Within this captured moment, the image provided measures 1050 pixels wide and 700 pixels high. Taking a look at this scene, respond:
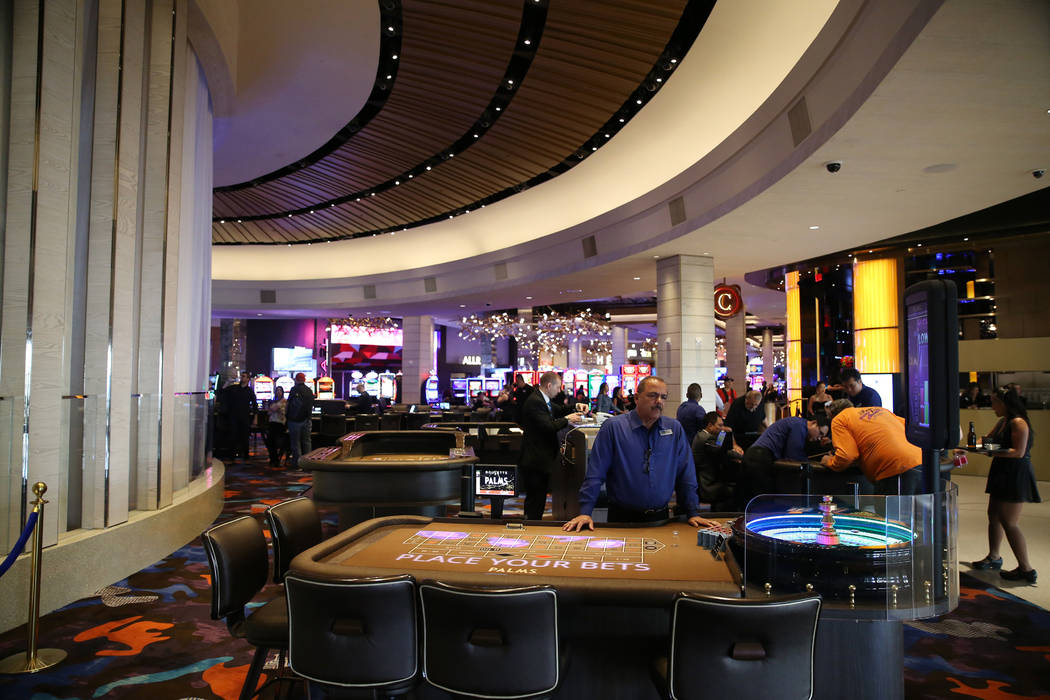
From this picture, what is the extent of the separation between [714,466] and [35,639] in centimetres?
499

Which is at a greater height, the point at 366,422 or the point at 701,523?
the point at 701,523

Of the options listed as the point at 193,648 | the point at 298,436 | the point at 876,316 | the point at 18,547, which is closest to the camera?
the point at 18,547

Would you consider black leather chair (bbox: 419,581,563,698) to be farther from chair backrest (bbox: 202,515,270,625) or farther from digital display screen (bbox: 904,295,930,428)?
digital display screen (bbox: 904,295,930,428)

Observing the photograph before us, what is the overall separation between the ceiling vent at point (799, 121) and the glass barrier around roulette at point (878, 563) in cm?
412

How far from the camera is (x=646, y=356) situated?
42938 millimetres

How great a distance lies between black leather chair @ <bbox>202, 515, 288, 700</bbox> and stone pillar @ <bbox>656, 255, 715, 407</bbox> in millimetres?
7657

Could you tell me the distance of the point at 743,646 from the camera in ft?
6.25

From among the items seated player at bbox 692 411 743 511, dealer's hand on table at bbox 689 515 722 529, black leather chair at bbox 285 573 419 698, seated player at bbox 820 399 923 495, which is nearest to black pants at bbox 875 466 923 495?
seated player at bbox 820 399 923 495

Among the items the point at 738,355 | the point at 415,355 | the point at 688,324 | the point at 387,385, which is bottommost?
the point at 387,385

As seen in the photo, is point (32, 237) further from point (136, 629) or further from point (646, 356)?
point (646, 356)

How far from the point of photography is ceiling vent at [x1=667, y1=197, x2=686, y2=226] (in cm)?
846

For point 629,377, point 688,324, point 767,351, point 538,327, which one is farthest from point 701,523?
point 767,351

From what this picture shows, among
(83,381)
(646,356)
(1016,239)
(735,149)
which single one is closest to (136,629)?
(83,381)

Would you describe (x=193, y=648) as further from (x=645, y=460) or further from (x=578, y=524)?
(x=645, y=460)
